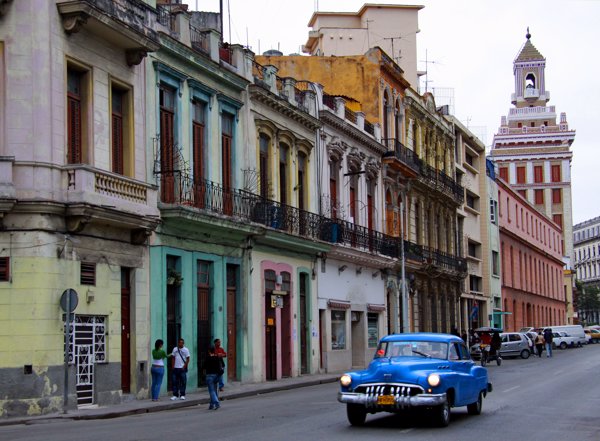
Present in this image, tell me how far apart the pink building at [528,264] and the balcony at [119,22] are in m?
52.3

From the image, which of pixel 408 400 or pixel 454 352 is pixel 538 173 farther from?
pixel 408 400

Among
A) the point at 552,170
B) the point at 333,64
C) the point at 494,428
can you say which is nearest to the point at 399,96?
the point at 333,64

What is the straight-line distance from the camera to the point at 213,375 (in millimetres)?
22797

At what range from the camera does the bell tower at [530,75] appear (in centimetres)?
12338

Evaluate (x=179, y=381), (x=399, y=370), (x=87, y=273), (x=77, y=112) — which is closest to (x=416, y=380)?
(x=399, y=370)

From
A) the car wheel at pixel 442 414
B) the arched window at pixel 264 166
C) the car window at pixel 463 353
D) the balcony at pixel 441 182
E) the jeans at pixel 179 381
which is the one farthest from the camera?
the balcony at pixel 441 182

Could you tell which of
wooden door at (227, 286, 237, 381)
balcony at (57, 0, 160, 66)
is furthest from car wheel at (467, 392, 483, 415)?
wooden door at (227, 286, 237, 381)

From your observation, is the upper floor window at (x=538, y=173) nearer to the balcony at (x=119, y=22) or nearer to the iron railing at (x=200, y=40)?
the iron railing at (x=200, y=40)

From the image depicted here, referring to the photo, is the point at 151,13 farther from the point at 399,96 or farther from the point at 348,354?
the point at 399,96

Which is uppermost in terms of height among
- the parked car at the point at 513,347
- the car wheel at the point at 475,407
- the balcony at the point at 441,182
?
the balcony at the point at 441,182

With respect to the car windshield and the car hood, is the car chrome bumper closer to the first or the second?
the car hood

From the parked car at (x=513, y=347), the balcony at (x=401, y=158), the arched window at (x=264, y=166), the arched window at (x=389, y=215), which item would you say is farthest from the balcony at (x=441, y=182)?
the arched window at (x=264, y=166)

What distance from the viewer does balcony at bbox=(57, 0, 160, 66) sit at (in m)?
23.0

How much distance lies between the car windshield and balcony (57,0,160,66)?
10.3 meters
